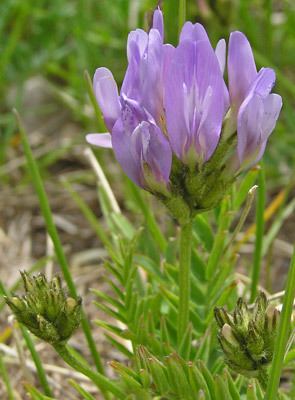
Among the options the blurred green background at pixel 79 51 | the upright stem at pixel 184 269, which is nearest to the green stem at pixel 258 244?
the upright stem at pixel 184 269

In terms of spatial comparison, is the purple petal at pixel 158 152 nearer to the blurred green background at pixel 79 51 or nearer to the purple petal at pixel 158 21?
the purple petal at pixel 158 21

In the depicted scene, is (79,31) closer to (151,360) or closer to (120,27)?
(120,27)

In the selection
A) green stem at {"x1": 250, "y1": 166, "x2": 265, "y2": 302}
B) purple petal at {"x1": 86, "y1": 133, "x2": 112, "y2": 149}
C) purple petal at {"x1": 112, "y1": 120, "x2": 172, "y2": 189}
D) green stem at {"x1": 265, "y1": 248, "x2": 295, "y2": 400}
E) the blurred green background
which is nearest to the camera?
green stem at {"x1": 265, "y1": 248, "x2": 295, "y2": 400}

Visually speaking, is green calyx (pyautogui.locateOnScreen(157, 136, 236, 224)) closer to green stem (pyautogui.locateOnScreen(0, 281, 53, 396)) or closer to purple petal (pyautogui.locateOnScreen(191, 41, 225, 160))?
purple petal (pyautogui.locateOnScreen(191, 41, 225, 160))

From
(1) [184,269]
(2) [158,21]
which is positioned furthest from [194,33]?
(1) [184,269]

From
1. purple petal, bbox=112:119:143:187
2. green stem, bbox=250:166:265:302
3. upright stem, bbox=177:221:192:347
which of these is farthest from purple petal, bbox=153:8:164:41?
green stem, bbox=250:166:265:302

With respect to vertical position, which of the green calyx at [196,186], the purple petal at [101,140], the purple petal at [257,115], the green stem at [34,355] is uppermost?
the purple petal at [257,115]
